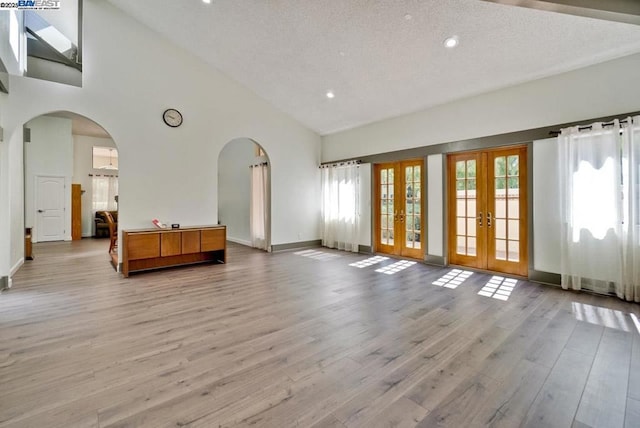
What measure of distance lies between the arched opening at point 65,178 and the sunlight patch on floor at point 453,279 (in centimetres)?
846

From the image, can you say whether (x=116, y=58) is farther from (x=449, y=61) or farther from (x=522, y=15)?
(x=522, y=15)

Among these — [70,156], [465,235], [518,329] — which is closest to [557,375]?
[518,329]

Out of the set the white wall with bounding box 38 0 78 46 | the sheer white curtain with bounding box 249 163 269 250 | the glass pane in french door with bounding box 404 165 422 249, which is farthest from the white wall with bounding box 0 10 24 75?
the glass pane in french door with bounding box 404 165 422 249

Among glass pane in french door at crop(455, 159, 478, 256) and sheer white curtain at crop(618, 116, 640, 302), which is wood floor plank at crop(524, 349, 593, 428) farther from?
glass pane in french door at crop(455, 159, 478, 256)

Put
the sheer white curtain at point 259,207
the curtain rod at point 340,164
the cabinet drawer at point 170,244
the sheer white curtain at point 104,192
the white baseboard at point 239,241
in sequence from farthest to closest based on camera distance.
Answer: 1. the sheer white curtain at point 104,192
2. the white baseboard at point 239,241
3. the sheer white curtain at point 259,207
4. the curtain rod at point 340,164
5. the cabinet drawer at point 170,244

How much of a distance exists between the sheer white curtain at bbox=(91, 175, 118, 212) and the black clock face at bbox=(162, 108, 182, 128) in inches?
285

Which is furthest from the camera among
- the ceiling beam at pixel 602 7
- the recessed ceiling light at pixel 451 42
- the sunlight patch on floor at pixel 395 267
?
the sunlight patch on floor at pixel 395 267

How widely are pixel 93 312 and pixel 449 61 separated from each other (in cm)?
580

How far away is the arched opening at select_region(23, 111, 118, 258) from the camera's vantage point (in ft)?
29.1

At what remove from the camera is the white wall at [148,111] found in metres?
4.83

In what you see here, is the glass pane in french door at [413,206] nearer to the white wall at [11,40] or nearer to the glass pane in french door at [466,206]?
the glass pane in french door at [466,206]

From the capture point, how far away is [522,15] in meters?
3.50

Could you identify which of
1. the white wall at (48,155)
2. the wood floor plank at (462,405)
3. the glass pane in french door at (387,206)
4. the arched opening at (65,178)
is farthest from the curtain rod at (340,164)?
the white wall at (48,155)

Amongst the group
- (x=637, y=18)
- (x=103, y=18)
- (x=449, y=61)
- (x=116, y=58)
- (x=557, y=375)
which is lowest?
(x=557, y=375)
